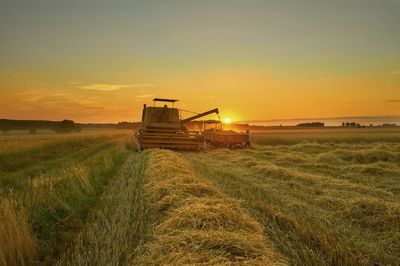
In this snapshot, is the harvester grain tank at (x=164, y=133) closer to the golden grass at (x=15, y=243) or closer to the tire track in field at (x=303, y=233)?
the tire track in field at (x=303, y=233)

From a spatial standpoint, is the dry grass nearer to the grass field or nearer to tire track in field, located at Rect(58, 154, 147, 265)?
the grass field

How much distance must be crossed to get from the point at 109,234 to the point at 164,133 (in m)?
17.0

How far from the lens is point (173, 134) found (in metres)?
21.8

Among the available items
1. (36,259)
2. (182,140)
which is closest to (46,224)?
(36,259)

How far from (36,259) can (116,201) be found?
2.64 metres

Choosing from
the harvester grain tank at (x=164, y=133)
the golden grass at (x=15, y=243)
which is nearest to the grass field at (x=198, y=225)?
the golden grass at (x=15, y=243)

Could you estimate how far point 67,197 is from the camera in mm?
7176

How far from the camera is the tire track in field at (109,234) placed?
3.97m

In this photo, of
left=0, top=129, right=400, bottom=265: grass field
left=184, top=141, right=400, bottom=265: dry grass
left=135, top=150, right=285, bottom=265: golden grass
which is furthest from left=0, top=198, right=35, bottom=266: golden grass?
left=184, top=141, right=400, bottom=265: dry grass

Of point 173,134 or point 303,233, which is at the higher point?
point 173,134

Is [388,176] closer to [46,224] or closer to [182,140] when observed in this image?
[46,224]

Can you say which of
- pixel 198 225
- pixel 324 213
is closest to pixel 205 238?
pixel 198 225

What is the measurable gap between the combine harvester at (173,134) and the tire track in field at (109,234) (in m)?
13.9

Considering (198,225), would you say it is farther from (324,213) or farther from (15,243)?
(324,213)
